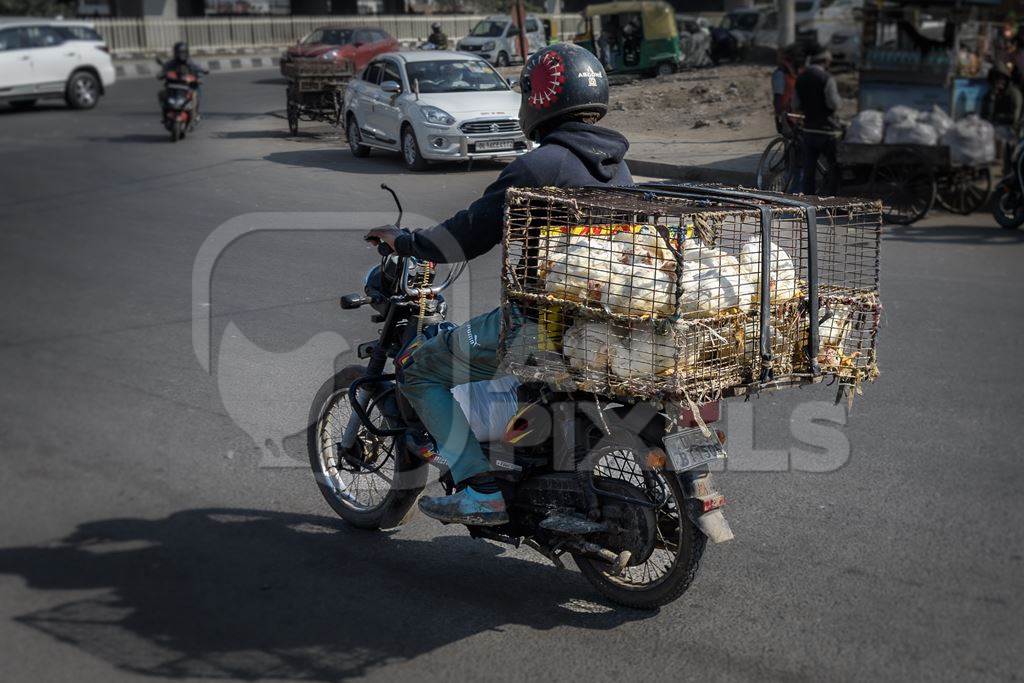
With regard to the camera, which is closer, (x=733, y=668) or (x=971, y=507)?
(x=733, y=668)

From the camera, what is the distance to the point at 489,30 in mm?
37500

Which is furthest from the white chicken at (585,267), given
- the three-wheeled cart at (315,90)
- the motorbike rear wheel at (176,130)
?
the three-wheeled cart at (315,90)

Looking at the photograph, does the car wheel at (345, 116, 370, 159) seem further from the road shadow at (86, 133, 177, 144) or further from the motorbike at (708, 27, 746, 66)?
the motorbike at (708, 27, 746, 66)

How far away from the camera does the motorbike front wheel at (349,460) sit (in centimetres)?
461

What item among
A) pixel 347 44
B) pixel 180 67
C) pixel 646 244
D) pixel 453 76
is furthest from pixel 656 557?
pixel 347 44

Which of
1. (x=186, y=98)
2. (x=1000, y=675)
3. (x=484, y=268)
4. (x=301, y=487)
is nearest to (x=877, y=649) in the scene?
(x=1000, y=675)

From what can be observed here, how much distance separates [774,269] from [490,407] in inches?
44.8

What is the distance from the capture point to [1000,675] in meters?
3.42

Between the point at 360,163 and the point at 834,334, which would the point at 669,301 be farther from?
the point at 360,163

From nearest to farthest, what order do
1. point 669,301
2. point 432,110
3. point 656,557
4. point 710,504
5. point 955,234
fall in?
point 669,301
point 710,504
point 656,557
point 955,234
point 432,110

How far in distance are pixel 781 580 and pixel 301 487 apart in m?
2.20

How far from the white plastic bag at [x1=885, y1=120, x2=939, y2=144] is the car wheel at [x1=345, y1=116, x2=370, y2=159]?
8903 millimetres

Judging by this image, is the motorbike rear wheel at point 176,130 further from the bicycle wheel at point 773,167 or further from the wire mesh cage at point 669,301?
the wire mesh cage at point 669,301

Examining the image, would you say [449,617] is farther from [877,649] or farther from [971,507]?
[971,507]
